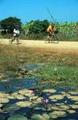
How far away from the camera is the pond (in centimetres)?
738

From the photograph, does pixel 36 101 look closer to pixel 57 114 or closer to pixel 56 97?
pixel 56 97

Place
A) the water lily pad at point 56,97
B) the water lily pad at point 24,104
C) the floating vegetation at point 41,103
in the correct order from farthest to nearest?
the water lily pad at point 56,97, the water lily pad at point 24,104, the floating vegetation at point 41,103

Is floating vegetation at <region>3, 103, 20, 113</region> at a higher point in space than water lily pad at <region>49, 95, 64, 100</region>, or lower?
higher

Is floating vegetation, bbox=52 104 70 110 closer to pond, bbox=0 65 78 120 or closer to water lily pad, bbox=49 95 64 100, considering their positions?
pond, bbox=0 65 78 120

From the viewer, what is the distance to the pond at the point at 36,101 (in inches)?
291

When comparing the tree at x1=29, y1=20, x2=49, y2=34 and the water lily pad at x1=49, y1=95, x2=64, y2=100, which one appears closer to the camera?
the water lily pad at x1=49, y1=95, x2=64, y2=100

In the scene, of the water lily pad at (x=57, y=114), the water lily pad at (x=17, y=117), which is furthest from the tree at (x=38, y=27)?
the water lily pad at (x=17, y=117)

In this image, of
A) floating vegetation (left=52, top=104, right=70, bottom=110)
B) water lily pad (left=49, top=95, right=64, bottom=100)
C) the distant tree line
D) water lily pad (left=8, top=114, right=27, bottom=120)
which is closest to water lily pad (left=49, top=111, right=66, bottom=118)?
floating vegetation (left=52, top=104, right=70, bottom=110)

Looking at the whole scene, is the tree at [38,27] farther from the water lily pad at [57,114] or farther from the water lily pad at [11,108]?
the water lily pad at [57,114]

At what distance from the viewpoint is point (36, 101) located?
27.6 ft

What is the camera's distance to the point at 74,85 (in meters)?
10.4

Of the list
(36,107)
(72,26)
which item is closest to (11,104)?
(36,107)

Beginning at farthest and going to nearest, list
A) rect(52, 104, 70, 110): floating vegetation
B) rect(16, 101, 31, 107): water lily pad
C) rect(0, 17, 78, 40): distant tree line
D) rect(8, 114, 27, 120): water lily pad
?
rect(0, 17, 78, 40): distant tree line, rect(16, 101, 31, 107): water lily pad, rect(52, 104, 70, 110): floating vegetation, rect(8, 114, 27, 120): water lily pad

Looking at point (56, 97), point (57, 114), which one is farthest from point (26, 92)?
point (57, 114)
